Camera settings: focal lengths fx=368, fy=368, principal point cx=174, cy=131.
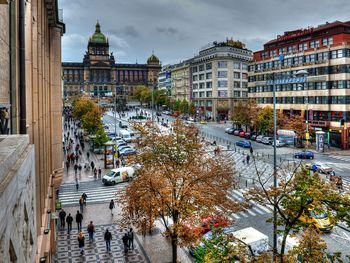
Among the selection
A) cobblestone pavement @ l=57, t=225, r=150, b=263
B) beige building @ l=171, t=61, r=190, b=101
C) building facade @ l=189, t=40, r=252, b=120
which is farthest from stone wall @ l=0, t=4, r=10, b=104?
beige building @ l=171, t=61, r=190, b=101

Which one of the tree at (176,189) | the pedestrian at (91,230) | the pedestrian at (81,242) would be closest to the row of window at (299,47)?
the tree at (176,189)

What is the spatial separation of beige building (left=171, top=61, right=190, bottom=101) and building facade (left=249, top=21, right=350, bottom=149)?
52366mm

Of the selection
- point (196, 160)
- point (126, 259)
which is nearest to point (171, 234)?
point (126, 259)

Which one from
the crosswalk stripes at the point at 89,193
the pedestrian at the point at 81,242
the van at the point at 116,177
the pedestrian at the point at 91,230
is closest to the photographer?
the pedestrian at the point at 81,242

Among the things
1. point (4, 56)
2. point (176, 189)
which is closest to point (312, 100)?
point (176, 189)

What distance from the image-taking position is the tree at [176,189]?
1898 cm

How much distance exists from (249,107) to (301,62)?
13.6 m

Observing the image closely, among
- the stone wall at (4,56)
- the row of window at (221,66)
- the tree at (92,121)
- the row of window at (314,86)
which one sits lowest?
the tree at (92,121)

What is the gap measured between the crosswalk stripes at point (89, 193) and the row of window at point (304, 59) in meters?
41.8

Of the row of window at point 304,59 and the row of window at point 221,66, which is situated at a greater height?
the row of window at point 221,66

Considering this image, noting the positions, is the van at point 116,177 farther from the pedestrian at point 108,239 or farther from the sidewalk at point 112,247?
the pedestrian at point 108,239

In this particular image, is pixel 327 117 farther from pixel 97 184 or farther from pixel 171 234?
pixel 171 234

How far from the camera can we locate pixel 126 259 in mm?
20516

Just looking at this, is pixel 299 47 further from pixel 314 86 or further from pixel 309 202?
pixel 309 202
